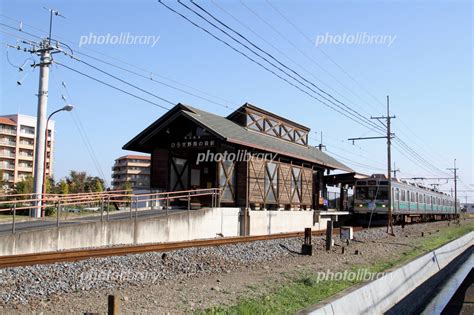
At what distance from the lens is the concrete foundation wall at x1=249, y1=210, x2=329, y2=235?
26.2 metres

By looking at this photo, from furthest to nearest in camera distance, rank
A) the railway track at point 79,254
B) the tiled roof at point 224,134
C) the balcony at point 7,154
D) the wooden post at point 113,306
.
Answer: the balcony at point 7,154 → the tiled roof at point 224,134 → the railway track at point 79,254 → the wooden post at point 113,306

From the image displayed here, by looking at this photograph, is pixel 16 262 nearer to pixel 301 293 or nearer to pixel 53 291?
pixel 53 291

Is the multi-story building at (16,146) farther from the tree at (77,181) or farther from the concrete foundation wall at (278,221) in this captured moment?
the concrete foundation wall at (278,221)

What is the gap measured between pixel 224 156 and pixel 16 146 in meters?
86.6

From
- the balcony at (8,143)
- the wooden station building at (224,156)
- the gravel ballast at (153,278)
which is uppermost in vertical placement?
the balcony at (8,143)

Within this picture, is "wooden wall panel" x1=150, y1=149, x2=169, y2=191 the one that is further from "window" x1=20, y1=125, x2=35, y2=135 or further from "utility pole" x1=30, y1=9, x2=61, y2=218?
"window" x1=20, y1=125, x2=35, y2=135

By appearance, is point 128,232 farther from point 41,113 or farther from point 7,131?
point 7,131

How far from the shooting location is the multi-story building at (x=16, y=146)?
98750 millimetres

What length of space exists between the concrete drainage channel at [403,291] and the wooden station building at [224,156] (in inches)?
406

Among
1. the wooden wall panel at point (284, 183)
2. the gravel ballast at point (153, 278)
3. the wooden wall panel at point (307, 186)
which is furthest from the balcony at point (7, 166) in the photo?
the gravel ballast at point (153, 278)

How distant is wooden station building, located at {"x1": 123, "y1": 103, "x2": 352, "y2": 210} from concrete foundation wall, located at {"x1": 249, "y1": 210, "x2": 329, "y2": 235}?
2.27ft

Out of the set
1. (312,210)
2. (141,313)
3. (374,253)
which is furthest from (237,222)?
(141,313)

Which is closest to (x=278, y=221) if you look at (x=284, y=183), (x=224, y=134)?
(x=284, y=183)

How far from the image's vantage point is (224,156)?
25703mm
